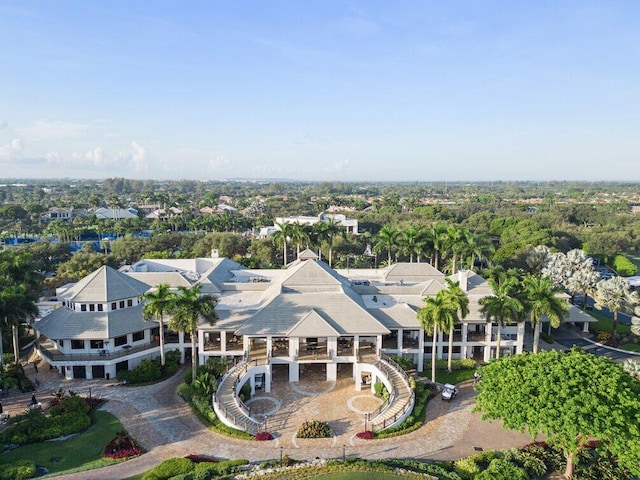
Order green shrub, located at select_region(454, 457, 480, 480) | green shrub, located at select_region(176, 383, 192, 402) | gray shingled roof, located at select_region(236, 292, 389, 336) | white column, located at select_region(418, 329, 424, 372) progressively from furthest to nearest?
white column, located at select_region(418, 329, 424, 372), gray shingled roof, located at select_region(236, 292, 389, 336), green shrub, located at select_region(176, 383, 192, 402), green shrub, located at select_region(454, 457, 480, 480)

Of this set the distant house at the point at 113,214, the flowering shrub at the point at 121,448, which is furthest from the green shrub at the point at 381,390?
the distant house at the point at 113,214

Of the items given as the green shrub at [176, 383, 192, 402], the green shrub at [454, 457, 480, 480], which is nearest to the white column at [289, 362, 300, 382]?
the green shrub at [176, 383, 192, 402]

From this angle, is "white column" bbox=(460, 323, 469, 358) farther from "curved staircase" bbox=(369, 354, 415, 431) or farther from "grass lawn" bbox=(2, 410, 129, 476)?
"grass lawn" bbox=(2, 410, 129, 476)

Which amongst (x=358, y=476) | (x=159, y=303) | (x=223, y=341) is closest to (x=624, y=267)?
(x=223, y=341)

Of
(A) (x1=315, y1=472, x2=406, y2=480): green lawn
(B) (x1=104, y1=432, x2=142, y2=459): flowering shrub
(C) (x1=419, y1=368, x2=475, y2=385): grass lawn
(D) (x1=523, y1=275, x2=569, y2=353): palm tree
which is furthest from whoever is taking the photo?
(C) (x1=419, y1=368, x2=475, y2=385): grass lawn

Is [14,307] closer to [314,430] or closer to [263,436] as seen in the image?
[263,436]

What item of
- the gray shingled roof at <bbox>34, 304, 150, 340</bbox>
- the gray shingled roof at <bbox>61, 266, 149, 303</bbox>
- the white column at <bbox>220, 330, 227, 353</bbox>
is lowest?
the white column at <bbox>220, 330, 227, 353</bbox>

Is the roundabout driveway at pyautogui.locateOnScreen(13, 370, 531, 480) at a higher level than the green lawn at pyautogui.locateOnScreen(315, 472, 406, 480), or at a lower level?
lower
